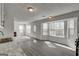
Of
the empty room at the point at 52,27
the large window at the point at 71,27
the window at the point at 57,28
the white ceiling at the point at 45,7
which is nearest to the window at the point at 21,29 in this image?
the empty room at the point at 52,27

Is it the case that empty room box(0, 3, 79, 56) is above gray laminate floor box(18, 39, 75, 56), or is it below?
above

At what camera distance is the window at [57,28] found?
6522mm

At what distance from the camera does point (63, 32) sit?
6281mm

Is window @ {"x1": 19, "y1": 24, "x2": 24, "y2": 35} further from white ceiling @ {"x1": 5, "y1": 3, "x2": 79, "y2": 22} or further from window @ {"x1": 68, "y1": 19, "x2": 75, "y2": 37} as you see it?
window @ {"x1": 68, "y1": 19, "x2": 75, "y2": 37}

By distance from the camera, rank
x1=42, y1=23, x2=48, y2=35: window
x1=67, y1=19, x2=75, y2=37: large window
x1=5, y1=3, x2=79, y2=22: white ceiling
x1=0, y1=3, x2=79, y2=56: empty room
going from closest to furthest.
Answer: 1. x1=5, y1=3, x2=79, y2=22: white ceiling
2. x1=0, y1=3, x2=79, y2=56: empty room
3. x1=67, y1=19, x2=75, y2=37: large window
4. x1=42, y1=23, x2=48, y2=35: window

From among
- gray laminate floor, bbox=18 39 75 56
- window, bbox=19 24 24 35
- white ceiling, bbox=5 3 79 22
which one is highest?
white ceiling, bbox=5 3 79 22

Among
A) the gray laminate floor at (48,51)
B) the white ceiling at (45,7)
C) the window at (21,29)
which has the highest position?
the white ceiling at (45,7)

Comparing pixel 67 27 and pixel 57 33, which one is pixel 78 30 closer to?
pixel 67 27

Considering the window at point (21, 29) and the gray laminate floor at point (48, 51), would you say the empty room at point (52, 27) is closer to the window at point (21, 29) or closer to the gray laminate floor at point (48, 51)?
the gray laminate floor at point (48, 51)

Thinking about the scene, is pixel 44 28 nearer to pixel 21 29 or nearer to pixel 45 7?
pixel 45 7

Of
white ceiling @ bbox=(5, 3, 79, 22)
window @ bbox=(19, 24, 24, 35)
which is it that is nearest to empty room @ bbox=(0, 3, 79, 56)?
white ceiling @ bbox=(5, 3, 79, 22)

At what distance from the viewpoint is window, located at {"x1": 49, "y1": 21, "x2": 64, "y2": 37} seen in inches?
257

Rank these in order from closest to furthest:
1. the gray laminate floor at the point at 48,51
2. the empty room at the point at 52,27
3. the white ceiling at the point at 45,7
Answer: the white ceiling at the point at 45,7, the empty room at the point at 52,27, the gray laminate floor at the point at 48,51

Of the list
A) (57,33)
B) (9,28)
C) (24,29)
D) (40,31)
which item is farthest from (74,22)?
(24,29)
